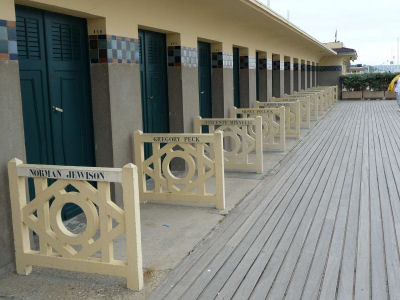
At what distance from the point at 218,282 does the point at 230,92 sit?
20.9 feet

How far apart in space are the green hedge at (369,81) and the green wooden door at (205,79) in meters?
18.0

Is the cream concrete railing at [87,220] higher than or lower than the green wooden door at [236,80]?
lower

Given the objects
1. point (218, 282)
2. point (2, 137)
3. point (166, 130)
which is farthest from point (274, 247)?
point (166, 130)

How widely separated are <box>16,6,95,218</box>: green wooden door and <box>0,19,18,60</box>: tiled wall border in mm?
500

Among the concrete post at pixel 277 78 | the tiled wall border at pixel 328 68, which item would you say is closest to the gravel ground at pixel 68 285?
the concrete post at pixel 277 78

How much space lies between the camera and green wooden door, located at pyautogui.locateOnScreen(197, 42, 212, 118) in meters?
8.35

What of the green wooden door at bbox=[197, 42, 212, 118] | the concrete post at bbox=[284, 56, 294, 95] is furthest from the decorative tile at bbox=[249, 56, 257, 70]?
the concrete post at bbox=[284, 56, 294, 95]

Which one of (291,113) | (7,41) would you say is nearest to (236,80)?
(291,113)

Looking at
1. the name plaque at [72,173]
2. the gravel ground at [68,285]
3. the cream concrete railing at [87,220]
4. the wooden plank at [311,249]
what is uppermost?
the name plaque at [72,173]

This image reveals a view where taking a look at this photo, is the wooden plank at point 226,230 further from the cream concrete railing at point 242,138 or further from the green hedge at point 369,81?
the green hedge at point 369,81

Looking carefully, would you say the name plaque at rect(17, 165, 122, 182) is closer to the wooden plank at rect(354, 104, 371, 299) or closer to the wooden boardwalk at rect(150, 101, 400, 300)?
the wooden boardwalk at rect(150, 101, 400, 300)

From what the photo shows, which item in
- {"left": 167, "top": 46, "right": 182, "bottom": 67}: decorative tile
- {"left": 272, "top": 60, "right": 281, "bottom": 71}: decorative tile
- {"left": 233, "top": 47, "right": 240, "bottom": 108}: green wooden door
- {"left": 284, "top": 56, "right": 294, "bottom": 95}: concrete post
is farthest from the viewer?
{"left": 284, "top": 56, "right": 294, "bottom": 95}: concrete post

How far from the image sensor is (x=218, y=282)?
3.19 meters

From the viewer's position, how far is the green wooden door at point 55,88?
4156 mm
